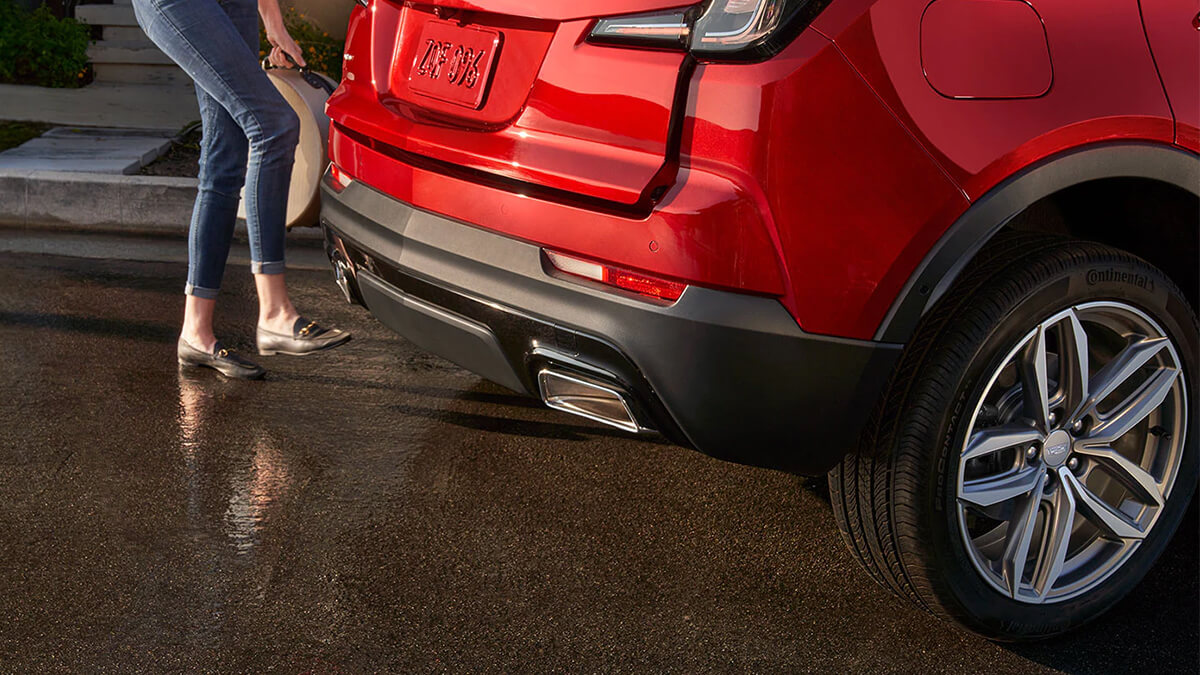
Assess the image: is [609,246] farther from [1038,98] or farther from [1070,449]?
[1070,449]

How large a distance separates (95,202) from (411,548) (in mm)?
3923

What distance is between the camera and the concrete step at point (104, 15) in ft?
30.2

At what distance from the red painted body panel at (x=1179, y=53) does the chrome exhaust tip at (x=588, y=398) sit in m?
1.28

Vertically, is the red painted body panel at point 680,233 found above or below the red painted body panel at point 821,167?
below

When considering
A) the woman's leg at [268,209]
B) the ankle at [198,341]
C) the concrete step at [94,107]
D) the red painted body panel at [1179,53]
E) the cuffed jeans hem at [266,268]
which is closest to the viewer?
the red painted body panel at [1179,53]

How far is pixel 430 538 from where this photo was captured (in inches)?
119

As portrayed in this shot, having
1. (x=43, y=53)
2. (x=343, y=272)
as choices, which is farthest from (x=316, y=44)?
(x=343, y=272)

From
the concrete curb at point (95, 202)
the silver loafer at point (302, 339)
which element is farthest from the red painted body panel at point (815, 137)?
the concrete curb at point (95, 202)

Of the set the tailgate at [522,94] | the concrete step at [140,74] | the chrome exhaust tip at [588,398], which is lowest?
the concrete step at [140,74]

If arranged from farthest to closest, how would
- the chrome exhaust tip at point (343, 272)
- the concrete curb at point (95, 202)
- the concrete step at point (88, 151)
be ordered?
the concrete step at point (88, 151) < the concrete curb at point (95, 202) < the chrome exhaust tip at point (343, 272)

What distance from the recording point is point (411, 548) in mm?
2973

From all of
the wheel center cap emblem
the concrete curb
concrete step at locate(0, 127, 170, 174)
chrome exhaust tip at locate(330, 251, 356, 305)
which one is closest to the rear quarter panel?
the wheel center cap emblem

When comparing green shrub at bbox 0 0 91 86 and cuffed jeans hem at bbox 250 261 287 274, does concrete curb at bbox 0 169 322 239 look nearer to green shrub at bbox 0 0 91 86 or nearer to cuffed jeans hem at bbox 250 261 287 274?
cuffed jeans hem at bbox 250 261 287 274

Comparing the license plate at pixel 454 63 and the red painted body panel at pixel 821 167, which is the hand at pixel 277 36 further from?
the red painted body panel at pixel 821 167
